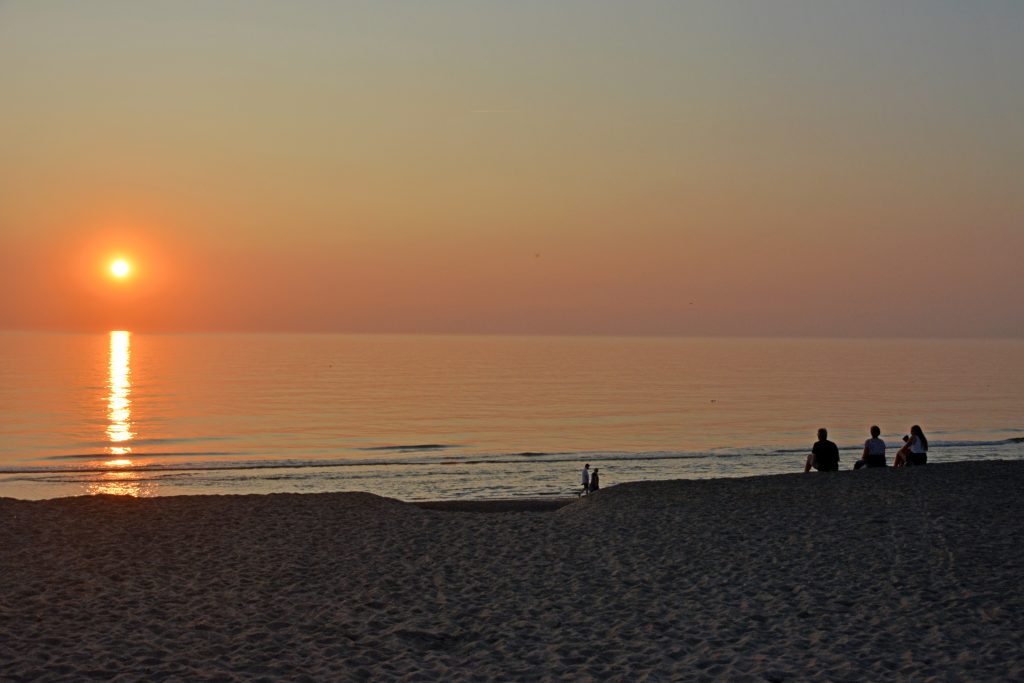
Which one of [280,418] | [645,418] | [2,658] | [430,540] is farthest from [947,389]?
[2,658]

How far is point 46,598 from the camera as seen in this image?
11.7 meters

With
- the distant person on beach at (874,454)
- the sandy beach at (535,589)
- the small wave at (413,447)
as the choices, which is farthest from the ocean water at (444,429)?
the sandy beach at (535,589)

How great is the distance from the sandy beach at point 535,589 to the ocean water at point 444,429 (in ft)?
47.0

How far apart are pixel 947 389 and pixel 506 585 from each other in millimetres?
93646

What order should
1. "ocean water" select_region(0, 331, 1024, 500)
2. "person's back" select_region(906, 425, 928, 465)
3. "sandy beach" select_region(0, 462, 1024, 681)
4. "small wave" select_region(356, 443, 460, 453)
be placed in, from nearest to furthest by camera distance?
"sandy beach" select_region(0, 462, 1024, 681) → "person's back" select_region(906, 425, 928, 465) → "ocean water" select_region(0, 331, 1024, 500) → "small wave" select_region(356, 443, 460, 453)

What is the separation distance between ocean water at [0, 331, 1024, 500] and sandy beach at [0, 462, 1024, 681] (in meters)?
14.3

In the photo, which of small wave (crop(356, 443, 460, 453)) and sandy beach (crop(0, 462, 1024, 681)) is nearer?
sandy beach (crop(0, 462, 1024, 681))

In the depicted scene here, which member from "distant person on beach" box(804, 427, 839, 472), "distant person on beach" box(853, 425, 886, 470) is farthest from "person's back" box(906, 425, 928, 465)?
"distant person on beach" box(804, 427, 839, 472)

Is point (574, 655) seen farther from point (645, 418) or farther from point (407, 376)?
point (407, 376)

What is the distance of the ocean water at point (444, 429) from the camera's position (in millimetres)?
36125

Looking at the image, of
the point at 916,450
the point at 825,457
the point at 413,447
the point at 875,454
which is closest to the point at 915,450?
the point at 916,450

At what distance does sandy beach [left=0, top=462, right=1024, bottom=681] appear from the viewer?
938cm

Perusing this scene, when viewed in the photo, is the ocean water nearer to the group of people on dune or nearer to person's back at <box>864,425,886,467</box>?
the group of people on dune

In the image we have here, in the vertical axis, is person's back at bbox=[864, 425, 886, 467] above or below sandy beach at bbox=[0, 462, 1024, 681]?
above
